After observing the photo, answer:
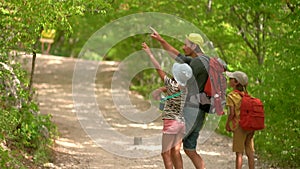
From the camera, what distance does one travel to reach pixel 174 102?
22.6ft

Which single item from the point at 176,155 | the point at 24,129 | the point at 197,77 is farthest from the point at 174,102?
the point at 24,129

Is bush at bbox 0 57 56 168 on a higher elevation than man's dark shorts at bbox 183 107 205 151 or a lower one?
lower

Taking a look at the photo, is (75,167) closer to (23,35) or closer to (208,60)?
(23,35)

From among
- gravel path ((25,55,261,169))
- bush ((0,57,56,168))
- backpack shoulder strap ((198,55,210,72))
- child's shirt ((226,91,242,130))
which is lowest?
gravel path ((25,55,261,169))

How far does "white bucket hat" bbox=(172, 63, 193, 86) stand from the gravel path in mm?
3111

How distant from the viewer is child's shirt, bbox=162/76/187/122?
6.86 meters

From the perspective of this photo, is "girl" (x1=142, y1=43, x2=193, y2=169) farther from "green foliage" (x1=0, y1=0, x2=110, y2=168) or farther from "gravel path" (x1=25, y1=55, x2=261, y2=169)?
"gravel path" (x1=25, y1=55, x2=261, y2=169)

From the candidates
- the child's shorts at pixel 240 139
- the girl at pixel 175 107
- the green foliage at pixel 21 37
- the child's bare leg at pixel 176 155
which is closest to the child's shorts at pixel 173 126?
the girl at pixel 175 107

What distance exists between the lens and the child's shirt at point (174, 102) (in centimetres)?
686

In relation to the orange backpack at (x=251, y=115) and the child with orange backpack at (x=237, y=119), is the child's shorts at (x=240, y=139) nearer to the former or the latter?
the child with orange backpack at (x=237, y=119)

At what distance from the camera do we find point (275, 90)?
10094 millimetres

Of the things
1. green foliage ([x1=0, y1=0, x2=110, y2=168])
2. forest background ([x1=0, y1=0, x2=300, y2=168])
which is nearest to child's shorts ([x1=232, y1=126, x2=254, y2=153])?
forest background ([x1=0, y1=0, x2=300, y2=168])

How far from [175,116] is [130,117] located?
10536 mm

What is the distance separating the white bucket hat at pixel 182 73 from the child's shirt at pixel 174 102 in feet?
0.28
